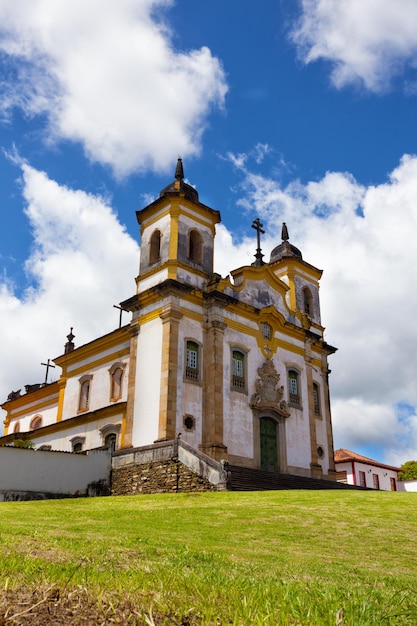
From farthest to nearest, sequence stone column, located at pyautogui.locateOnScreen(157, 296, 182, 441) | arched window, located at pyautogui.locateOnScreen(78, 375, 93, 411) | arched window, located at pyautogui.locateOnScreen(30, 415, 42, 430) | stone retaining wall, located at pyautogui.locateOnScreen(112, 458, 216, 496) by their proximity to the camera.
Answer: arched window, located at pyautogui.locateOnScreen(30, 415, 42, 430) < arched window, located at pyautogui.locateOnScreen(78, 375, 93, 411) < stone column, located at pyautogui.locateOnScreen(157, 296, 182, 441) < stone retaining wall, located at pyautogui.locateOnScreen(112, 458, 216, 496)

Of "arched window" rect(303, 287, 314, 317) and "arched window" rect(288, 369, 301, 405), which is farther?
"arched window" rect(303, 287, 314, 317)

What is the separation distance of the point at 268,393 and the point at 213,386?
3.86 metres

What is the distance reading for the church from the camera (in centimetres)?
2503

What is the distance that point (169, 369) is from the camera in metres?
24.5

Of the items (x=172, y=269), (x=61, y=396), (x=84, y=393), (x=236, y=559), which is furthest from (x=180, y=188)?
(x=236, y=559)

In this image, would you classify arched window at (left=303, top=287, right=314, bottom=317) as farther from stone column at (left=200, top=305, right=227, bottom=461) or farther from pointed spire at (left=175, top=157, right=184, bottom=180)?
pointed spire at (left=175, top=157, right=184, bottom=180)

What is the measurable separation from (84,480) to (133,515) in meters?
10.3

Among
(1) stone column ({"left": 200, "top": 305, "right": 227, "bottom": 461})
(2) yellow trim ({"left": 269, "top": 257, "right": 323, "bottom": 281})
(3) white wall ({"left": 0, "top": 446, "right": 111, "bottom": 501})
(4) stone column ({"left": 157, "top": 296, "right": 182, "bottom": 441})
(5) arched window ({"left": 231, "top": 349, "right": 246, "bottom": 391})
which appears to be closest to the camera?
(3) white wall ({"left": 0, "top": 446, "right": 111, "bottom": 501})

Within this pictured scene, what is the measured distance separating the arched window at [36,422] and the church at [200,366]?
12.2 ft

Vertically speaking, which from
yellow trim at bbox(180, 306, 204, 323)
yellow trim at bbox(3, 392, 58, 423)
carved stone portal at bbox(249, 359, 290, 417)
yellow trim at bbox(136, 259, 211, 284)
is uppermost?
yellow trim at bbox(136, 259, 211, 284)

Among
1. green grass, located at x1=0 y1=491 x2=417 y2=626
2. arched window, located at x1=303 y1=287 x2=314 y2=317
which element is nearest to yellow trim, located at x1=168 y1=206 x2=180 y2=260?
arched window, located at x1=303 y1=287 x2=314 y2=317

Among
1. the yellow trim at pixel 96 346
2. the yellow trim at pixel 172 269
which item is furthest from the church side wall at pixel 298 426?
the yellow trim at pixel 96 346

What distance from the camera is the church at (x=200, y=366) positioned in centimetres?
2503

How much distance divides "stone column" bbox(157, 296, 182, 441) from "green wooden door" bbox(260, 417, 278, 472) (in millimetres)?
5390
